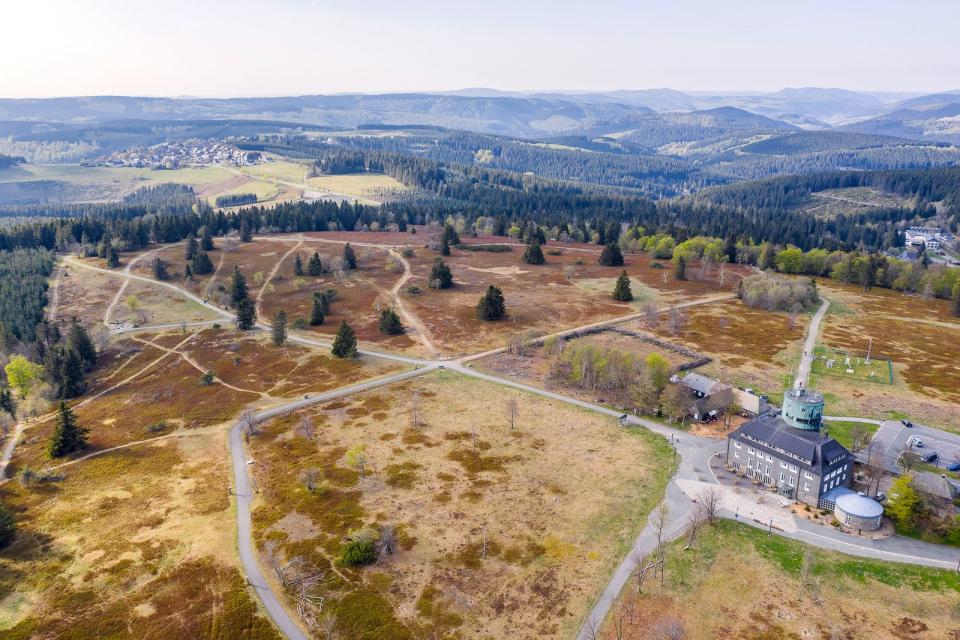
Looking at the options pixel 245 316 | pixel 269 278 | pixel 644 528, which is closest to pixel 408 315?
pixel 245 316

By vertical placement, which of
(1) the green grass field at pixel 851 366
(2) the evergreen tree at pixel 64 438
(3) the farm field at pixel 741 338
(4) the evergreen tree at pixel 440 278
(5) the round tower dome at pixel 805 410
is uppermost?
(5) the round tower dome at pixel 805 410

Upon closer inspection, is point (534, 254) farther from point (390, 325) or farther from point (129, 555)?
point (129, 555)

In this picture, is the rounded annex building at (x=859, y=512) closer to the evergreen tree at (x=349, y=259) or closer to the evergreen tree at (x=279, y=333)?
the evergreen tree at (x=279, y=333)

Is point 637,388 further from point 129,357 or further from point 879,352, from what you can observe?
point 129,357

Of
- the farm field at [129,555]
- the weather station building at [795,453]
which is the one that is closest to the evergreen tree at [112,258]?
the farm field at [129,555]

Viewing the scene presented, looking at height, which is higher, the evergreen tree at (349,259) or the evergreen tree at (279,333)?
the evergreen tree at (349,259)

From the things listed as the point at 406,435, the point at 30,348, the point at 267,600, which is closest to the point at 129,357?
the point at 30,348

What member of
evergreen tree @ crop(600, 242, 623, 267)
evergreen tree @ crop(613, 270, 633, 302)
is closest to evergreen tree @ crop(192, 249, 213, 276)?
evergreen tree @ crop(613, 270, 633, 302)

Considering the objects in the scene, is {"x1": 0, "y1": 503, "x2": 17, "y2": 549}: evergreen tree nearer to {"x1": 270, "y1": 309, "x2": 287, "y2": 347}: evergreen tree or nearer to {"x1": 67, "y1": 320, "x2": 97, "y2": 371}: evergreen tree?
{"x1": 67, "y1": 320, "x2": 97, "y2": 371}: evergreen tree
